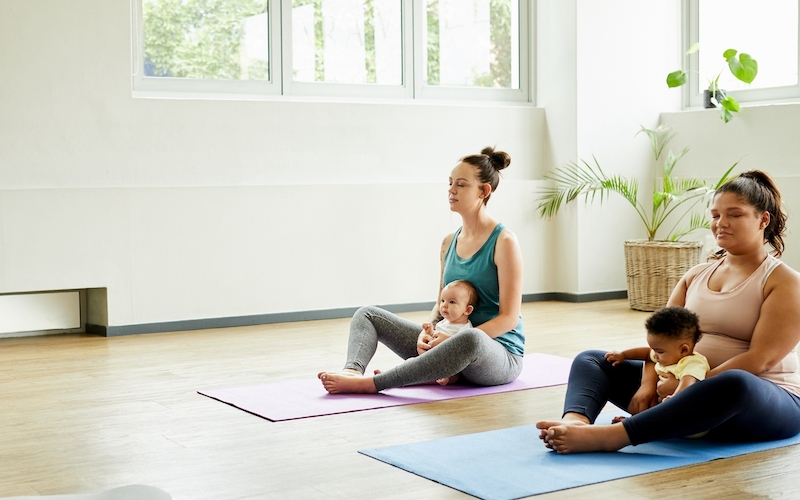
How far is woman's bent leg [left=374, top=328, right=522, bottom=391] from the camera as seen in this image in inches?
120

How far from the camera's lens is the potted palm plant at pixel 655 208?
18.2ft

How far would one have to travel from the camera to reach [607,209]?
20.2ft

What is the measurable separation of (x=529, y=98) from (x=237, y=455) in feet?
14.1

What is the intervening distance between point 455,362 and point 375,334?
0.45m

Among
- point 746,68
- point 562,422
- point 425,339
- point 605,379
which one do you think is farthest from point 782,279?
point 746,68

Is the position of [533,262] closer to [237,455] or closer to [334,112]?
[334,112]

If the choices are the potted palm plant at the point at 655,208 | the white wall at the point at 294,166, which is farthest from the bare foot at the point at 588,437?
the potted palm plant at the point at 655,208

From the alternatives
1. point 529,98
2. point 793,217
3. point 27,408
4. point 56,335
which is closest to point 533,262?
point 529,98

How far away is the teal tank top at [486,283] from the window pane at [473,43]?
285 cm

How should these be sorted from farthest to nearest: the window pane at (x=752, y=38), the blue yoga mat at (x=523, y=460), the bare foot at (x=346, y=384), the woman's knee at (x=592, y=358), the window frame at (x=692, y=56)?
the window frame at (x=692, y=56), the window pane at (x=752, y=38), the bare foot at (x=346, y=384), the woman's knee at (x=592, y=358), the blue yoga mat at (x=523, y=460)

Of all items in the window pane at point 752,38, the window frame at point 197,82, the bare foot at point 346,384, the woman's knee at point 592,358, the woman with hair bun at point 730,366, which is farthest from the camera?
the window pane at point 752,38

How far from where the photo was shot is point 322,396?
10.6ft

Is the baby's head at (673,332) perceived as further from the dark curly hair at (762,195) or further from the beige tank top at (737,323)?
the dark curly hair at (762,195)

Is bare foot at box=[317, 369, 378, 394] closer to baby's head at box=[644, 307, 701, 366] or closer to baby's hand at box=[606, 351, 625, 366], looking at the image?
baby's hand at box=[606, 351, 625, 366]
